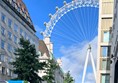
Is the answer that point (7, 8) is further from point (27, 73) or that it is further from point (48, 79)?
point (27, 73)

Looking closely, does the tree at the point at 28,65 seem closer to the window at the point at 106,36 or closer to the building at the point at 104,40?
the building at the point at 104,40

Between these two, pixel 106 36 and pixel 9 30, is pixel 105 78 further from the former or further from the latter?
pixel 9 30

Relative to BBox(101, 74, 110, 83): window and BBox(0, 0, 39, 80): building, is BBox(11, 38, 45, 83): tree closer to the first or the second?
BBox(101, 74, 110, 83): window

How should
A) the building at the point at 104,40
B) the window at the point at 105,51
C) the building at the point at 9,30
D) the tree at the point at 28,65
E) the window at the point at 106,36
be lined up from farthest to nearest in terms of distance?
the building at the point at 9,30 → the window at the point at 106,36 → the window at the point at 105,51 → the building at the point at 104,40 → the tree at the point at 28,65

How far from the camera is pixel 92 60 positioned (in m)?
82.1

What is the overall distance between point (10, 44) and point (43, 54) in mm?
59698

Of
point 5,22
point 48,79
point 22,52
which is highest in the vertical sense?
point 5,22

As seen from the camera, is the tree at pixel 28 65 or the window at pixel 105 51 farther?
the window at pixel 105 51

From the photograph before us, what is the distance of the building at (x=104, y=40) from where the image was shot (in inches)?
2928

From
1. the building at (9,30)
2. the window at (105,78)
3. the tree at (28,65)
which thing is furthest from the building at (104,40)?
the tree at (28,65)

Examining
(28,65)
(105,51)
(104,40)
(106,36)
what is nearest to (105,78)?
(105,51)

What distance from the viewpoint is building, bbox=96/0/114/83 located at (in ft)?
244

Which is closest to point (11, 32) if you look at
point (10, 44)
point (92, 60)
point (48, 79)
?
point (10, 44)

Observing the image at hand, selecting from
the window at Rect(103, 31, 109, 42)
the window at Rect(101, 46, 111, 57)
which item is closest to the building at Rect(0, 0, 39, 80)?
the window at Rect(101, 46, 111, 57)
